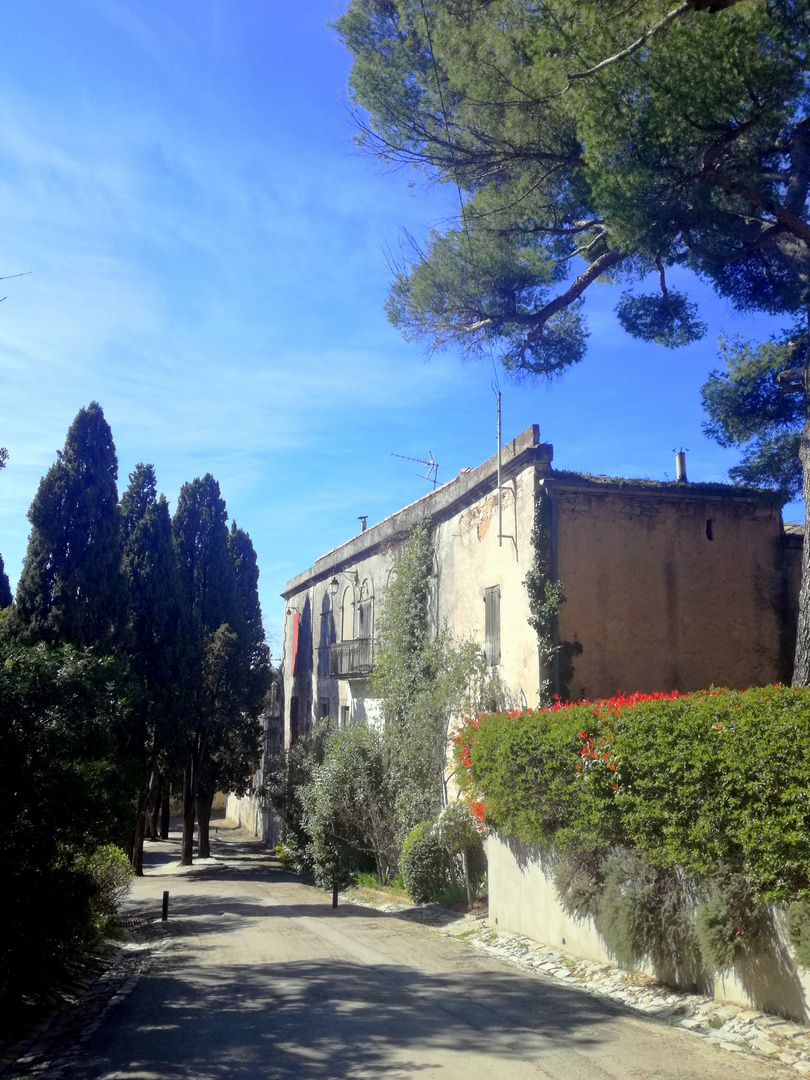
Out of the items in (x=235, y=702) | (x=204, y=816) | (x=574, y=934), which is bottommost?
(x=204, y=816)

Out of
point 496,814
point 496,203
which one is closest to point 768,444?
point 496,203

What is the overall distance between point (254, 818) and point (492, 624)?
2737 cm

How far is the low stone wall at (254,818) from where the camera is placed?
105 ft

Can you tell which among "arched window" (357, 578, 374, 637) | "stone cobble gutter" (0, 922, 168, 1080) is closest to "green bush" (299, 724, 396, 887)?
"arched window" (357, 578, 374, 637)

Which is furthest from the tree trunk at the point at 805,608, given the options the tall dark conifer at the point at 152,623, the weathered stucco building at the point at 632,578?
the tall dark conifer at the point at 152,623

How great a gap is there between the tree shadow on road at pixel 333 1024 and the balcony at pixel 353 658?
11.2 metres

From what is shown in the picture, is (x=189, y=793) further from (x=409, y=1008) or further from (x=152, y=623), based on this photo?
(x=409, y=1008)

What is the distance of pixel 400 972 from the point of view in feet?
32.2

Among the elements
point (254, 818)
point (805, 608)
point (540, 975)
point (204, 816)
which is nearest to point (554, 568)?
point (805, 608)

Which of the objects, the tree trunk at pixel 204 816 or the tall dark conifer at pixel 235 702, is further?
the tree trunk at pixel 204 816

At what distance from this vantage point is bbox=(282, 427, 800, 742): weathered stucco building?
13.7 metres

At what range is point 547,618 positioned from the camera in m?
13.5

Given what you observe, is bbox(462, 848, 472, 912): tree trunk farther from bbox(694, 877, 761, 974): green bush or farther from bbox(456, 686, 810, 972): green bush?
bbox(694, 877, 761, 974): green bush

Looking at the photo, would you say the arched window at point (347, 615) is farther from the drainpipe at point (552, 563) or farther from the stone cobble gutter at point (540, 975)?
the stone cobble gutter at point (540, 975)
